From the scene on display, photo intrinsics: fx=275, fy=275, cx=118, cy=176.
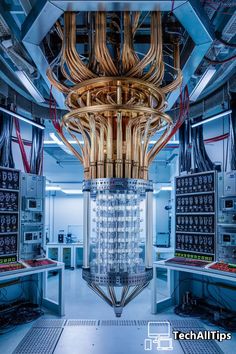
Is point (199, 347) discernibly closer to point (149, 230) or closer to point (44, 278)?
point (149, 230)

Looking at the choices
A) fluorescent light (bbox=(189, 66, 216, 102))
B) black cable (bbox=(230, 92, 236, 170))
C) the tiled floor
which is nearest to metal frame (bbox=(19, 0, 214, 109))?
fluorescent light (bbox=(189, 66, 216, 102))

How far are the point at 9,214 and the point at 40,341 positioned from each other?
1700mm

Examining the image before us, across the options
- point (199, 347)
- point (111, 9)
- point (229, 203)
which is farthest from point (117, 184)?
point (229, 203)

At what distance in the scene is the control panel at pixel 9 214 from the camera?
11.6 ft

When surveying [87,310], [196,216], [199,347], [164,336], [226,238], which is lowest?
[87,310]

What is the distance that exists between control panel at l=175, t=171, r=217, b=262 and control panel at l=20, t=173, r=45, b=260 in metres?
2.05

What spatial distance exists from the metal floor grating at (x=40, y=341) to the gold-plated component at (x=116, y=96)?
1.63 meters

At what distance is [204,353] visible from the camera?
94.4 inches

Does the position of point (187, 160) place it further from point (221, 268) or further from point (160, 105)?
point (160, 105)

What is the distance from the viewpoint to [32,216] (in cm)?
403

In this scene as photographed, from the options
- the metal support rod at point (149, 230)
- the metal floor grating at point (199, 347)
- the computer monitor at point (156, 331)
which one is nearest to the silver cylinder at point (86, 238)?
the metal support rod at point (149, 230)

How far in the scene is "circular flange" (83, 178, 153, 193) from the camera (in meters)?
1.45

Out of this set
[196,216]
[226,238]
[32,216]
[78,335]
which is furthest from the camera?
[32,216]

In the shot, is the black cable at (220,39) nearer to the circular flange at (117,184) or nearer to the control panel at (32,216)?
the circular flange at (117,184)
